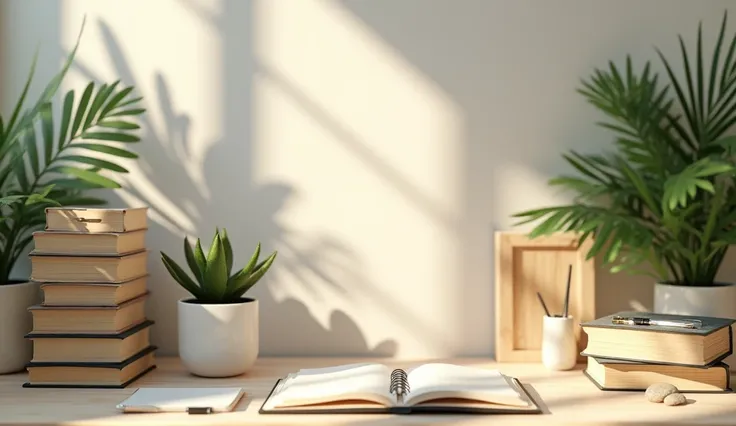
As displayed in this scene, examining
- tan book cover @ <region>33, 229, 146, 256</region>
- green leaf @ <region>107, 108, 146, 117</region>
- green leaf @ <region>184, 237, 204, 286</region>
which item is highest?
green leaf @ <region>107, 108, 146, 117</region>

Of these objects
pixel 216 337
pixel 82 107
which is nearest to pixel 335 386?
pixel 216 337

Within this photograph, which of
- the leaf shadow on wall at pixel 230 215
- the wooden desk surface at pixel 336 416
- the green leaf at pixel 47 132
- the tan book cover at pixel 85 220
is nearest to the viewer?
the wooden desk surface at pixel 336 416

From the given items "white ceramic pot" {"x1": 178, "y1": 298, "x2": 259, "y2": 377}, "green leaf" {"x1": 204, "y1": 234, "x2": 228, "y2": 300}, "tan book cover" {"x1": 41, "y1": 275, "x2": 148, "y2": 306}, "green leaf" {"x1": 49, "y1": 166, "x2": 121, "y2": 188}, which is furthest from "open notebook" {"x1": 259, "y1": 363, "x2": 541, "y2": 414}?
"green leaf" {"x1": 49, "y1": 166, "x2": 121, "y2": 188}

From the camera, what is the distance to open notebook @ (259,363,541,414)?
151 cm

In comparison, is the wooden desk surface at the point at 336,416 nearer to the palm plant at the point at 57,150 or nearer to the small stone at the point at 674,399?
the small stone at the point at 674,399

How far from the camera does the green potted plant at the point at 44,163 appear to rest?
1883mm

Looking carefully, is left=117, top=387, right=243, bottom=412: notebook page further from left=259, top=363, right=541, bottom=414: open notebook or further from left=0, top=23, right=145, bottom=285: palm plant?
left=0, top=23, right=145, bottom=285: palm plant

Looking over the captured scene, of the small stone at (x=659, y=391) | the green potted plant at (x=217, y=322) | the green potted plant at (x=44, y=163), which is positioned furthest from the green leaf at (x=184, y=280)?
the small stone at (x=659, y=391)

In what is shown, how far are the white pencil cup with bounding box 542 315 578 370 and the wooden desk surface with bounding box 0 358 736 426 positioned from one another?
0.05 metres

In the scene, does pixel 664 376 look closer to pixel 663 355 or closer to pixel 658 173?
pixel 663 355

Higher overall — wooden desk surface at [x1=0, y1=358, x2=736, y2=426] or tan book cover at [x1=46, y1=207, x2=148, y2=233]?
tan book cover at [x1=46, y1=207, x2=148, y2=233]

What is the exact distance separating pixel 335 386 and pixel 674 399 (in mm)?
625

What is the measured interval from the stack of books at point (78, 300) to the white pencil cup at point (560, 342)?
918mm

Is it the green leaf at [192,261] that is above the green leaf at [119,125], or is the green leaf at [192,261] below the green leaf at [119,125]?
below
